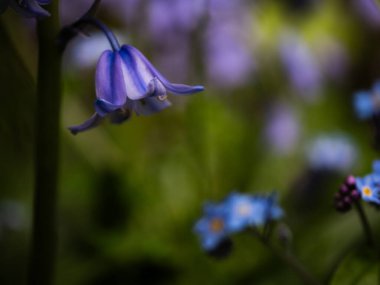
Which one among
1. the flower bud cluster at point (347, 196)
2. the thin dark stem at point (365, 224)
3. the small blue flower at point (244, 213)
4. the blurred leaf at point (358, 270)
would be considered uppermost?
the flower bud cluster at point (347, 196)

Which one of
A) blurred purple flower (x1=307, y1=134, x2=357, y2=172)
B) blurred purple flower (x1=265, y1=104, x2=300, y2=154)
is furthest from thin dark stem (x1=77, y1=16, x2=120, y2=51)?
blurred purple flower (x1=265, y1=104, x2=300, y2=154)

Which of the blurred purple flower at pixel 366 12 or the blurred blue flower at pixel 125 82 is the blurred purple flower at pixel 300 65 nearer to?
the blurred purple flower at pixel 366 12

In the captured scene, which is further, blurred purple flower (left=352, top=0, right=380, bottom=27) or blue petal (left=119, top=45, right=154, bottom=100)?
blurred purple flower (left=352, top=0, right=380, bottom=27)

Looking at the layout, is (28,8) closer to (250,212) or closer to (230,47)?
(250,212)

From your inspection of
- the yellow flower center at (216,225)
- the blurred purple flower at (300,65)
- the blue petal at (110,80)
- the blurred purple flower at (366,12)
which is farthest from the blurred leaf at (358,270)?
the blurred purple flower at (366,12)

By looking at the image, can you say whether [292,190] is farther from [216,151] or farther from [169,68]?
[169,68]

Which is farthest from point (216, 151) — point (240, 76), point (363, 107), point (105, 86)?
point (105, 86)

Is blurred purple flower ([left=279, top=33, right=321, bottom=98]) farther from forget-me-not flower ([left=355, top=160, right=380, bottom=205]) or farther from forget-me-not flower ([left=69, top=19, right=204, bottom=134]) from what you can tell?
forget-me-not flower ([left=69, top=19, right=204, bottom=134])
